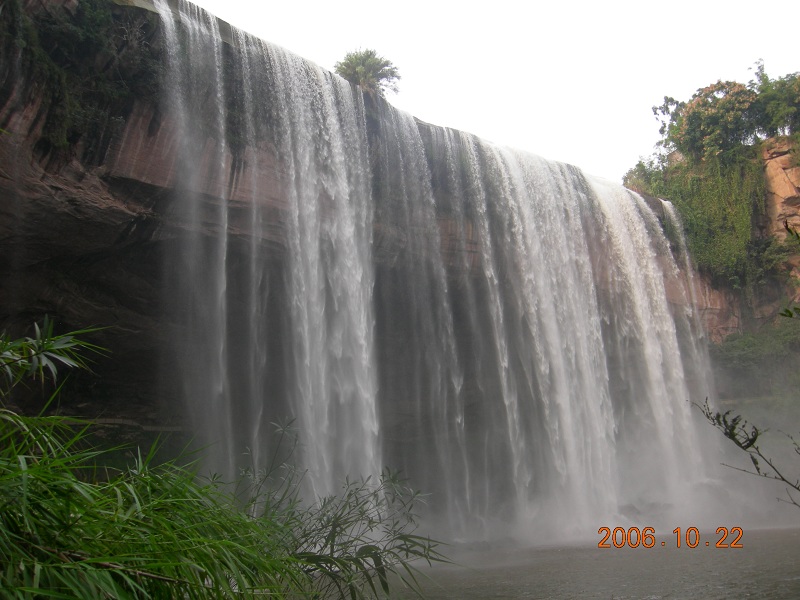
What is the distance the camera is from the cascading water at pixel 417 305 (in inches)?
518

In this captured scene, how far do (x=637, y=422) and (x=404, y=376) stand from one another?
9.19m

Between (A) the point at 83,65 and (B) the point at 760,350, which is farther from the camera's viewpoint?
(B) the point at 760,350

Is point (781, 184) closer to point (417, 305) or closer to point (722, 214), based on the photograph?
point (722, 214)

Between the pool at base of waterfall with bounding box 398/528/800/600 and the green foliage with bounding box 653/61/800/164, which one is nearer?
the pool at base of waterfall with bounding box 398/528/800/600

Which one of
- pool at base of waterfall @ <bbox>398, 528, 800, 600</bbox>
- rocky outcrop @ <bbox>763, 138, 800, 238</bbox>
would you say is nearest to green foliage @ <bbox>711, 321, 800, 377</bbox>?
rocky outcrop @ <bbox>763, 138, 800, 238</bbox>

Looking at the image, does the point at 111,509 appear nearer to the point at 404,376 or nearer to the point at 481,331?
the point at 404,376

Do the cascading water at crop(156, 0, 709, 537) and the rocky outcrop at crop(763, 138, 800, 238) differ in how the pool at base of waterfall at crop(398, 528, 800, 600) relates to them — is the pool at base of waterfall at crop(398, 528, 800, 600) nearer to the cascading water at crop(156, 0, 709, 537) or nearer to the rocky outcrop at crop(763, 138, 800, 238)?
the cascading water at crop(156, 0, 709, 537)

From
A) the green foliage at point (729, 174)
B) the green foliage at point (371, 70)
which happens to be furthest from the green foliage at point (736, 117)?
the green foliage at point (371, 70)

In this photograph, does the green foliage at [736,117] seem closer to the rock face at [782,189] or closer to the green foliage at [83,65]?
the rock face at [782,189]

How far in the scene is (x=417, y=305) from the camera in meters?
16.8

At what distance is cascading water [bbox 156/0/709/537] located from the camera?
43.1 feet

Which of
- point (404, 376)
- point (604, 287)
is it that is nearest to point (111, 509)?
point (404, 376)
